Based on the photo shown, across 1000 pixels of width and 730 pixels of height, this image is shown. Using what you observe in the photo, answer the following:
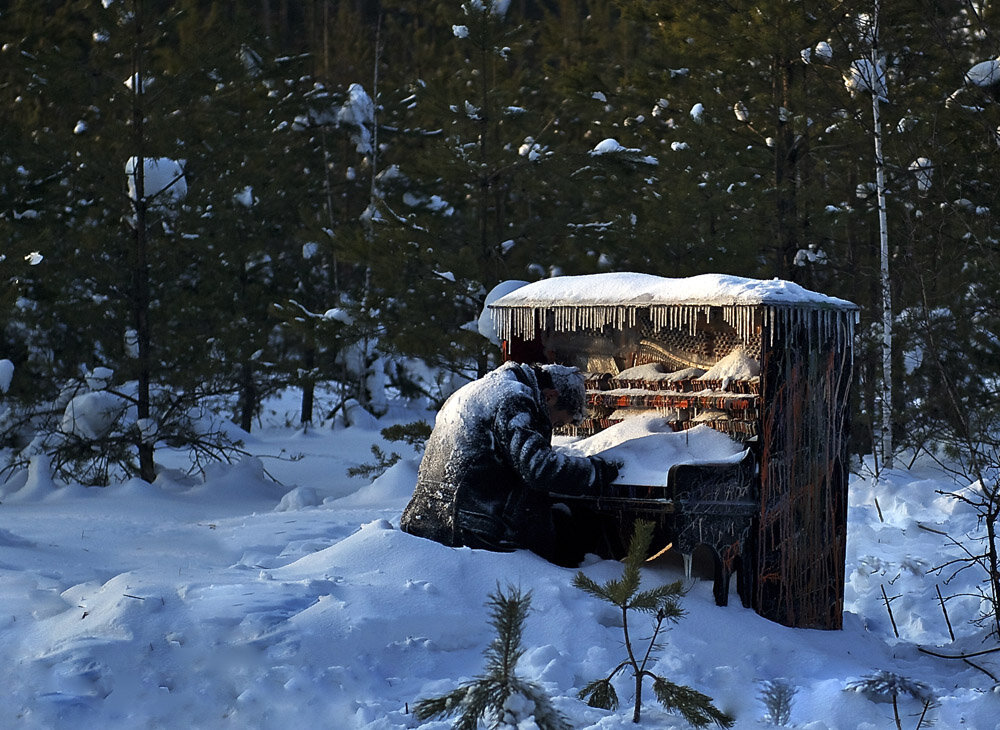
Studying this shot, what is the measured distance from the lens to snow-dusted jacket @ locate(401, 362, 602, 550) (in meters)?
5.84

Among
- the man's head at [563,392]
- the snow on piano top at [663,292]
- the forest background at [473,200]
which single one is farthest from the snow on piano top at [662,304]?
the forest background at [473,200]

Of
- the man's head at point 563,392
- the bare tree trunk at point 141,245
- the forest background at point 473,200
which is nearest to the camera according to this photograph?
the man's head at point 563,392

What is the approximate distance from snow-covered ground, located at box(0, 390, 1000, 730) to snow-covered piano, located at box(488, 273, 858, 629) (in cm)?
35

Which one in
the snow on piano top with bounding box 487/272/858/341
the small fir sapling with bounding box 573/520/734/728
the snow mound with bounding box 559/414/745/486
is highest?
the snow on piano top with bounding box 487/272/858/341

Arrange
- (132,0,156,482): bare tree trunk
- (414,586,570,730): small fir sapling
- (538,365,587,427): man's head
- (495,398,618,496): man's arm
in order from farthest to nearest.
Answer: (132,0,156,482): bare tree trunk < (538,365,587,427): man's head < (495,398,618,496): man's arm < (414,586,570,730): small fir sapling

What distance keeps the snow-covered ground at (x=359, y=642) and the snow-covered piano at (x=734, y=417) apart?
0.35 metres

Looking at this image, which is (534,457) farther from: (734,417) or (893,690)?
(893,690)

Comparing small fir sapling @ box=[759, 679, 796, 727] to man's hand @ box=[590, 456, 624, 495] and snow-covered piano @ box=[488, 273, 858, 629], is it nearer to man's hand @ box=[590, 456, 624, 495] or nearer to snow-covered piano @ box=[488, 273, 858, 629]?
snow-covered piano @ box=[488, 273, 858, 629]

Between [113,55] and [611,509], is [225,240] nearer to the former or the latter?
[113,55]

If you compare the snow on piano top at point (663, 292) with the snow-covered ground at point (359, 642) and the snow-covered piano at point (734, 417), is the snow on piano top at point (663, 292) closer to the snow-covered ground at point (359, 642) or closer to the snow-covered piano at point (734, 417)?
the snow-covered piano at point (734, 417)

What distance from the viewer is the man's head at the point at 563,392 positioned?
6305 mm

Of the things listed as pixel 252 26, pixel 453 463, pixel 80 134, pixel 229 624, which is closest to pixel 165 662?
pixel 229 624

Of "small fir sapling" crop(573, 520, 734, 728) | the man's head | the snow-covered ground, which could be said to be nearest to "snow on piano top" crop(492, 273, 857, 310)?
the man's head

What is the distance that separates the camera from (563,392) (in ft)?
20.8
